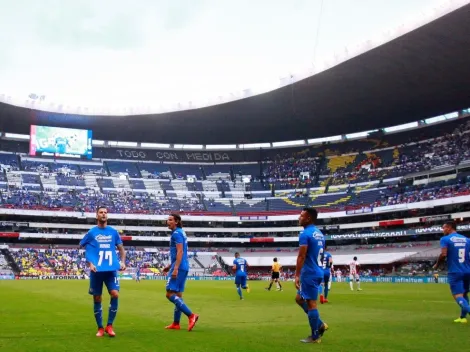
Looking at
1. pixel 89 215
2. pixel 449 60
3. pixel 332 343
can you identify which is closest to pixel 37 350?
pixel 332 343

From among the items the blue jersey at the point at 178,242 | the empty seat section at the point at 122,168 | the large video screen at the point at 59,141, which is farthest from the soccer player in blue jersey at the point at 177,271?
the empty seat section at the point at 122,168

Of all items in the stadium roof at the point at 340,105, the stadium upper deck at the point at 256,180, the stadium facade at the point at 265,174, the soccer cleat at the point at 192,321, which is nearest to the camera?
the soccer cleat at the point at 192,321

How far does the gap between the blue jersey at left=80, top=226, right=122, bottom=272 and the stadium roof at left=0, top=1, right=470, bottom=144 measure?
33729 millimetres

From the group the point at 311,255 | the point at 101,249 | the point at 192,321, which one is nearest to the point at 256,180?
the point at 192,321

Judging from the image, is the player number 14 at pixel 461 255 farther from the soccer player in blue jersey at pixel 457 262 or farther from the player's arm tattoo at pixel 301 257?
the player's arm tattoo at pixel 301 257

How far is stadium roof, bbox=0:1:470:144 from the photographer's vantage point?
42.4 meters

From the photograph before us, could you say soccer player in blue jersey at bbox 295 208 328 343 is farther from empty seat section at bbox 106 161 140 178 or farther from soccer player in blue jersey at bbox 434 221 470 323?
empty seat section at bbox 106 161 140 178

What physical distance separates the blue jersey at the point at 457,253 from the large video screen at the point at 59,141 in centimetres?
6328

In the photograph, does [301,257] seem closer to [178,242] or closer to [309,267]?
[309,267]

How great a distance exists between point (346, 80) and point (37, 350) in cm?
4596

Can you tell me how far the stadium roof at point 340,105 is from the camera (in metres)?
42.4

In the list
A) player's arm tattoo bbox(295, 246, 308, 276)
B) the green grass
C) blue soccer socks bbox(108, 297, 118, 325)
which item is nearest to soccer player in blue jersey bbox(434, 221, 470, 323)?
the green grass

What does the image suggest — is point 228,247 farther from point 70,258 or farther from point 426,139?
point 426,139

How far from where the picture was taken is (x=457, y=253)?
1119 centimetres
